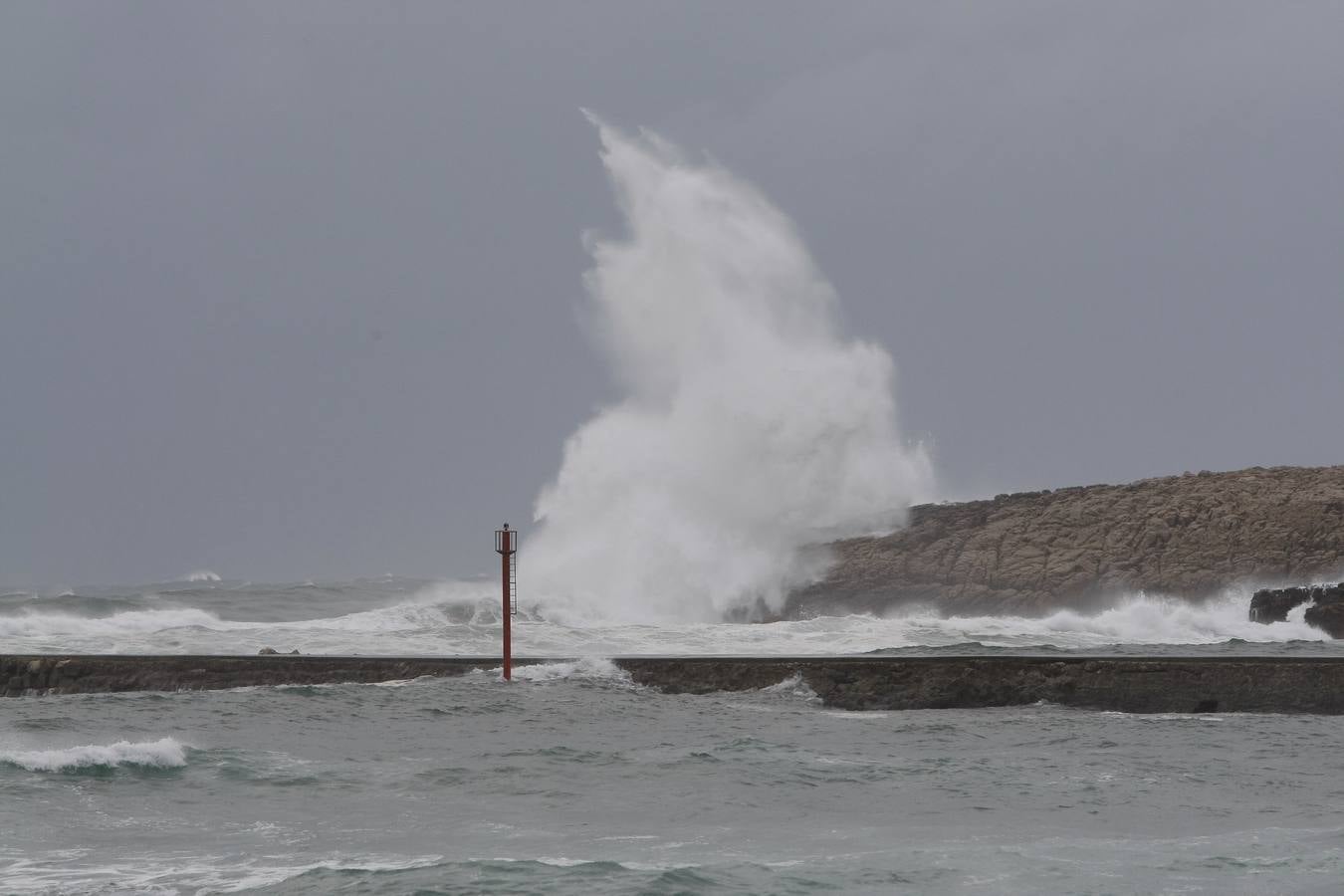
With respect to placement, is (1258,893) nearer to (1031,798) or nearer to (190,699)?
(1031,798)

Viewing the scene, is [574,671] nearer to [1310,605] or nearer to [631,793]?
[631,793]

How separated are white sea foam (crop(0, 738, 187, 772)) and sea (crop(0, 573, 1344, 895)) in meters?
0.03

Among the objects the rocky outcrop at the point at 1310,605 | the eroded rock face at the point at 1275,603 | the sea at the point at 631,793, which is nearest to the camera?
the sea at the point at 631,793

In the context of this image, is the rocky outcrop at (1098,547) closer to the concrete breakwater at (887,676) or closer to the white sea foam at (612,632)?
the white sea foam at (612,632)

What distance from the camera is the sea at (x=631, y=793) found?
876cm

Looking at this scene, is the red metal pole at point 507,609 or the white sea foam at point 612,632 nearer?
the red metal pole at point 507,609

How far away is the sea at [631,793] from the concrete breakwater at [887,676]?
17.6 inches

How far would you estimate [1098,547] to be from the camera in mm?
35125

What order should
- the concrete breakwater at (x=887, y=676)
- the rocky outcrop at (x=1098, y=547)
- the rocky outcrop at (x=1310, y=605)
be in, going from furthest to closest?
the rocky outcrop at (x=1098, y=547)
the rocky outcrop at (x=1310, y=605)
the concrete breakwater at (x=887, y=676)

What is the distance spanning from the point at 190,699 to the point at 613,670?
535 centimetres

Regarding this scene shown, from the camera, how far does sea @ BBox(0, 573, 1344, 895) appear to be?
876 cm

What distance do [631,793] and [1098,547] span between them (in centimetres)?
2556

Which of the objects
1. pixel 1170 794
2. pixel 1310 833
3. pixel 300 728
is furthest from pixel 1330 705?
pixel 300 728

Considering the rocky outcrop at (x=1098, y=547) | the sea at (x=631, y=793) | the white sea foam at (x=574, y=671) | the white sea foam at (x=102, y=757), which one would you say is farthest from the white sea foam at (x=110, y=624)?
the white sea foam at (x=102, y=757)
